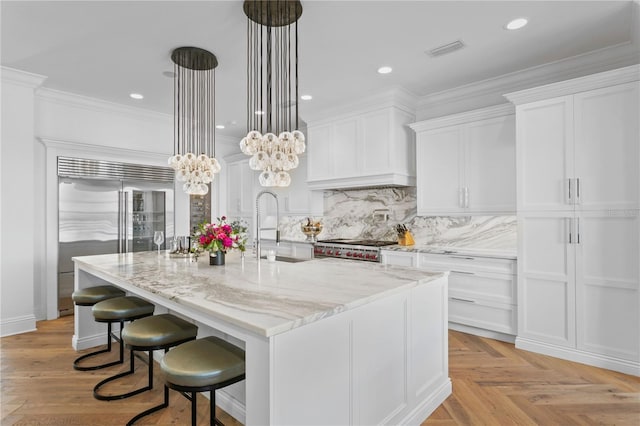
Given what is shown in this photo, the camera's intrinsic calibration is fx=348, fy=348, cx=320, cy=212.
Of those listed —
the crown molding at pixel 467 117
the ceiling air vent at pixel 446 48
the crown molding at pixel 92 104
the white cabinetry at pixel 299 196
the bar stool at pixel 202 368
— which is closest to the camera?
the bar stool at pixel 202 368

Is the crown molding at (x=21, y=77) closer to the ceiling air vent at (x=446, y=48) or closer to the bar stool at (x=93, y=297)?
the bar stool at (x=93, y=297)

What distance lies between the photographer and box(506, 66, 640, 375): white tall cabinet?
8.98ft

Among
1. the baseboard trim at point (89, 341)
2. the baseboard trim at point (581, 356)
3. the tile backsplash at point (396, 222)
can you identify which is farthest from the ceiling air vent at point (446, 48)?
the baseboard trim at point (89, 341)

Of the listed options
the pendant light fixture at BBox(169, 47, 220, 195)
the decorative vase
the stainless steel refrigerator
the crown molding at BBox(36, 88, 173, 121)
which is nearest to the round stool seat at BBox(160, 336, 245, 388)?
the decorative vase

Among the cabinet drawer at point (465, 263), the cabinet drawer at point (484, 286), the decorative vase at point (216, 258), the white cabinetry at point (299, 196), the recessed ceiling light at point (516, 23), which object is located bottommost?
the cabinet drawer at point (484, 286)

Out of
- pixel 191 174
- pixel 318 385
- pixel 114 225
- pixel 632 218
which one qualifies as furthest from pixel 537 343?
pixel 114 225

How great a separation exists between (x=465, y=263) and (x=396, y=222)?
4.07ft

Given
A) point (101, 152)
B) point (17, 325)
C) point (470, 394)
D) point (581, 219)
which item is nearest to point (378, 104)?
point (581, 219)

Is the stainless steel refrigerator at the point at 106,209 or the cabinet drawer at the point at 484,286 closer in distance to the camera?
the cabinet drawer at the point at 484,286

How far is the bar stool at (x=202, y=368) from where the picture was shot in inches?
60.5

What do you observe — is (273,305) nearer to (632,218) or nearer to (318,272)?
(318,272)

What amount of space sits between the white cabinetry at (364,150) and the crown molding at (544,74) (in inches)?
20.4

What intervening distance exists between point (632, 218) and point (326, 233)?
143 inches

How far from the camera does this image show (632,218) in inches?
106
